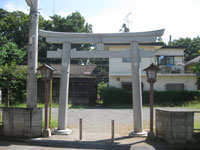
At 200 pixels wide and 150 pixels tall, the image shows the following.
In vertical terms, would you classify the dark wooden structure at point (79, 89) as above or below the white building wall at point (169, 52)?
below

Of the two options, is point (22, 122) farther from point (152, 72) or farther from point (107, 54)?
point (152, 72)

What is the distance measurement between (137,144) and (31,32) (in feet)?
21.2

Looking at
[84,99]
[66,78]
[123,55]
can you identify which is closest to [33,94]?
[66,78]

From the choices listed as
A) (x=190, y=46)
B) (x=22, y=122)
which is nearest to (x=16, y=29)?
(x=22, y=122)

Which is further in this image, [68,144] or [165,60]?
[165,60]

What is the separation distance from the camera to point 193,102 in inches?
779

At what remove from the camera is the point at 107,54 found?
885 centimetres

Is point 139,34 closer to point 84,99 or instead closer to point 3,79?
point 3,79

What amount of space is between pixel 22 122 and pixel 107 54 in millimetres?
4589

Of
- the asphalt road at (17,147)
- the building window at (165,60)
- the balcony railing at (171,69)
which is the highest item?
the building window at (165,60)

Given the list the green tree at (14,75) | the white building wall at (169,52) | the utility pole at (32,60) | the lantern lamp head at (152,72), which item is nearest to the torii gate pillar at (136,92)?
the lantern lamp head at (152,72)

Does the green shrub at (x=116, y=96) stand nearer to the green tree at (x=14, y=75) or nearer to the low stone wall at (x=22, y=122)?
the green tree at (x=14, y=75)

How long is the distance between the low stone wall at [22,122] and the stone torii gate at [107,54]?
3.04 ft

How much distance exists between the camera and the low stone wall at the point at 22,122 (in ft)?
26.5
